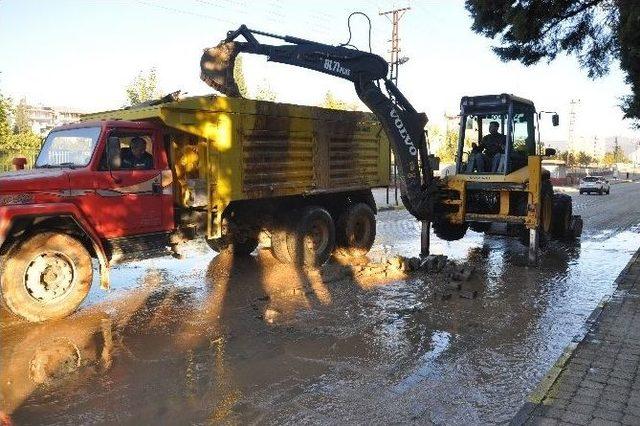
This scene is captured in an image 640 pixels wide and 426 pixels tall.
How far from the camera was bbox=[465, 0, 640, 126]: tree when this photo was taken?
296 inches

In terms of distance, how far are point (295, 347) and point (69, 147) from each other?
4.18 meters

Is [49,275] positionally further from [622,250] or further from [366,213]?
[622,250]

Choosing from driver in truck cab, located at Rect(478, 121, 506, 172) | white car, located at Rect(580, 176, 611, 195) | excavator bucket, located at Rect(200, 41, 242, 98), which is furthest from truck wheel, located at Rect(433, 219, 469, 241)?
white car, located at Rect(580, 176, 611, 195)

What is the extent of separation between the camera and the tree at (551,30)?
7.52m

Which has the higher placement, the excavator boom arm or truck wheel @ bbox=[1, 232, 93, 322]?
the excavator boom arm

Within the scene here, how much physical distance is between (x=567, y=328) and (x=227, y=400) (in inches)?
157

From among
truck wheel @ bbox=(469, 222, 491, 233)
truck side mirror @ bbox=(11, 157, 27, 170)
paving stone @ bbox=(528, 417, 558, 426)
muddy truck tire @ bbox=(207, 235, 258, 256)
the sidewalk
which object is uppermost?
truck side mirror @ bbox=(11, 157, 27, 170)

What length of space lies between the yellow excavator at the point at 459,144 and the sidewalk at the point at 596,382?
13.5ft

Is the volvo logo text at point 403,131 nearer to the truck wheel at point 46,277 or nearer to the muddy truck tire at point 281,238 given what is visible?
the muddy truck tire at point 281,238

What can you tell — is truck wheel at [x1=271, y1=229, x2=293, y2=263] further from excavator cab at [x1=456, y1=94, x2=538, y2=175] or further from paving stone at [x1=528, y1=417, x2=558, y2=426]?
paving stone at [x1=528, y1=417, x2=558, y2=426]

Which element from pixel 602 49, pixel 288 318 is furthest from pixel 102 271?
pixel 602 49

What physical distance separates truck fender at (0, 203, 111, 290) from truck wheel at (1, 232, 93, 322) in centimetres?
17

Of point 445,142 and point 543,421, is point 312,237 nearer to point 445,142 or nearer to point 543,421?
point 543,421

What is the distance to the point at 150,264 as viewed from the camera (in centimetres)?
975
